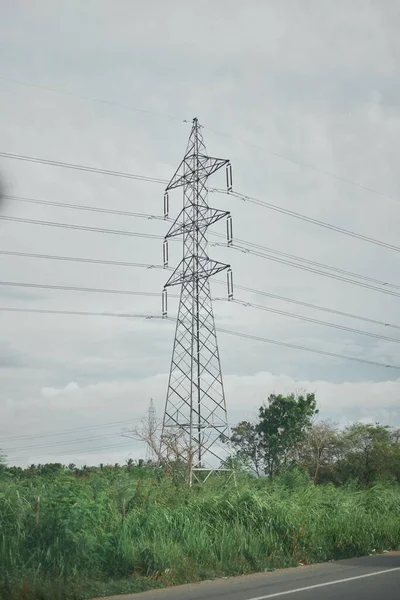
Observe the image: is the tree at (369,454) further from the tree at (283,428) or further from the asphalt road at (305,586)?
the asphalt road at (305,586)

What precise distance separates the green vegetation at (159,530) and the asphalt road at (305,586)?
2.27ft

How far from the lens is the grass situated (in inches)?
551

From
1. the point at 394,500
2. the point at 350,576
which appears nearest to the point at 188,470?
the point at 394,500

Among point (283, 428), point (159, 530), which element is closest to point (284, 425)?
point (283, 428)

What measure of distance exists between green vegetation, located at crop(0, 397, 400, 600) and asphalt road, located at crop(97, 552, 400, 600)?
0.69m

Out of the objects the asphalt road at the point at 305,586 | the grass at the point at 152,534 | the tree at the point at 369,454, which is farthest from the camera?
the tree at the point at 369,454

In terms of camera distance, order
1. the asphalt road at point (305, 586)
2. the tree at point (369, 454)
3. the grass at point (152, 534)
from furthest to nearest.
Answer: the tree at point (369, 454), the grass at point (152, 534), the asphalt road at point (305, 586)

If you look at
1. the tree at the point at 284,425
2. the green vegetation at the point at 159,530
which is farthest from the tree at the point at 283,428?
the green vegetation at the point at 159,530

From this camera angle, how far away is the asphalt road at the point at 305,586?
41.6 feet

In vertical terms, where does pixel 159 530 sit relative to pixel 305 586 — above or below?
above

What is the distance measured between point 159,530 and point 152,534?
253mm

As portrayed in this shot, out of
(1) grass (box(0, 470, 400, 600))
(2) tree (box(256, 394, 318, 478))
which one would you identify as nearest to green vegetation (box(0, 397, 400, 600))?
(1) grass (box(0, 470, 400, 600))

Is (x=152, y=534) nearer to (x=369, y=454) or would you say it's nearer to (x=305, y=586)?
(x=305, y=586)

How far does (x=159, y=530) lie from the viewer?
16.5m
